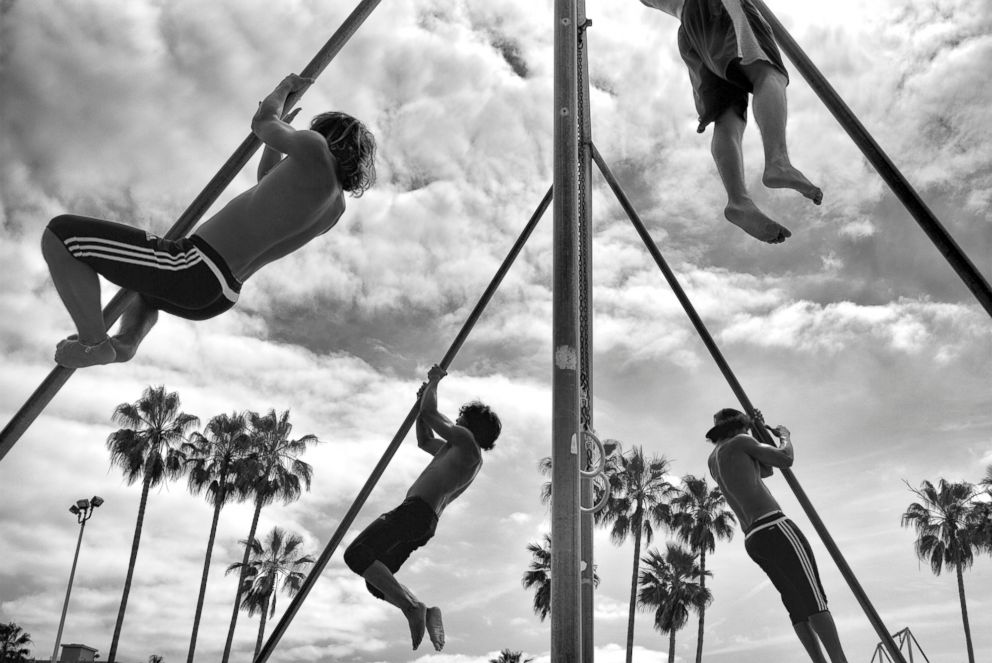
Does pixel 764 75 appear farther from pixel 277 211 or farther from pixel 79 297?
pixel 79 297

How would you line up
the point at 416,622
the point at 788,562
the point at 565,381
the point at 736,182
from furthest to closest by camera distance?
1. the point at 788,562
2. the point at 416,622
3. the point at 565,381
4. the point at 736,182

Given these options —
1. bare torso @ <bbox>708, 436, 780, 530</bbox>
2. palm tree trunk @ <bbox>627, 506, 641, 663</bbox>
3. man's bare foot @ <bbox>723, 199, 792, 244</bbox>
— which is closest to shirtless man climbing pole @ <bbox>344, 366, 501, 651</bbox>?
bare torso @ <bbox>708, 436, 780, 530</bbox>

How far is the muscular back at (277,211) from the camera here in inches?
147

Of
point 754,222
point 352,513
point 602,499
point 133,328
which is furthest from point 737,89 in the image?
point 352,513

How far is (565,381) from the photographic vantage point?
4.91 meters

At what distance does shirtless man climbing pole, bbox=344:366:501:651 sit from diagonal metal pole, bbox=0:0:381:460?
2.12m

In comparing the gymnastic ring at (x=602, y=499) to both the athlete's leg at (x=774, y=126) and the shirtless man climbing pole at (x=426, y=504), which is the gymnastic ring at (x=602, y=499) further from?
the athlete's leg at (x=774, y=126)

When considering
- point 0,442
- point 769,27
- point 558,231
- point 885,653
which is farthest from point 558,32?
point 885,653

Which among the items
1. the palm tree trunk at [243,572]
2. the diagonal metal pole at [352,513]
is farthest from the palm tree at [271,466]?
the diagonal metal pole at [352,513]

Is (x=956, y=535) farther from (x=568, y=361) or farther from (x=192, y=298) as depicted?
(x=192, y=298)

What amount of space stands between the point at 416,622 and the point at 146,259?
2.94 m

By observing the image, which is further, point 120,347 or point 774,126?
point 120,347

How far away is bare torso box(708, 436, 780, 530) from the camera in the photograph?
6074 mm

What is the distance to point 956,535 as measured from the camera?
3284 centimetres
